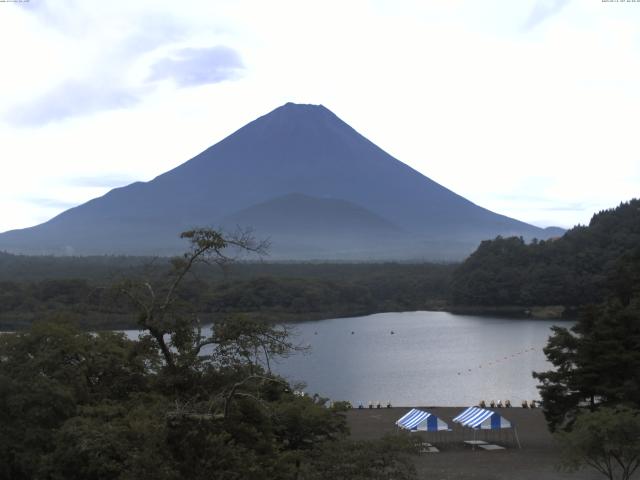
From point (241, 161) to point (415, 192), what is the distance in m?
41.3

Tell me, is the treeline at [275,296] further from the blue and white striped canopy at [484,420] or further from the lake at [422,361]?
the blue and white striped canopy at [484,420]

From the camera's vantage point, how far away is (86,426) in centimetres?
723

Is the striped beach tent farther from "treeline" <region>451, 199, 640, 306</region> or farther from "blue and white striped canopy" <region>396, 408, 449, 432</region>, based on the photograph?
"treeline" <region>451, 199, 640, 306</region>

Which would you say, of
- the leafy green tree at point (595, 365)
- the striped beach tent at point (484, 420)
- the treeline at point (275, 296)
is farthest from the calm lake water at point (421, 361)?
the leafy green tree at point (595, 365)

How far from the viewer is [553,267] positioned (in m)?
55.6

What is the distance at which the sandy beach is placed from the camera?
1298 cm

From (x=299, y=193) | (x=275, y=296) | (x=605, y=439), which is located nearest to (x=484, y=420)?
(x=605, y=439)

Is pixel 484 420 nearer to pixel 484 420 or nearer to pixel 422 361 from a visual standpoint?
pixel 484 420

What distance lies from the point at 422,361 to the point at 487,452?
15826 mm

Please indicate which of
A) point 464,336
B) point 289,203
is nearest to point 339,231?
point 289,203

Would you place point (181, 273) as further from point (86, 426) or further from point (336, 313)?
point (336, 313)

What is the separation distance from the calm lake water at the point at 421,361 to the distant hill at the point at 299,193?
115324 millimetres

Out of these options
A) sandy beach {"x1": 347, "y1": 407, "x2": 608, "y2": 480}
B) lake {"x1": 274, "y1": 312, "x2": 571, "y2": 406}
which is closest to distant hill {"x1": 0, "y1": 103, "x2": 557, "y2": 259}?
lake {"x1": 274, "y1": 312, "x2": 571, "y2": 406}

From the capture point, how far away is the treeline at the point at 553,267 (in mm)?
53906
